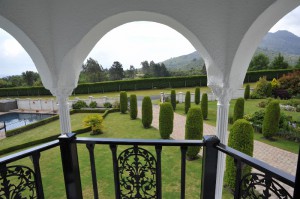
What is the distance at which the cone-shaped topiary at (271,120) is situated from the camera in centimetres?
693

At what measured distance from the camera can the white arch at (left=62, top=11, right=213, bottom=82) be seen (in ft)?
7.16

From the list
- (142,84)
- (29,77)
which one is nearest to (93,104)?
(142,84)

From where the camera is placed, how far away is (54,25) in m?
2.32

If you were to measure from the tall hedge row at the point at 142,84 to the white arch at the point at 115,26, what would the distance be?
19.5 metres

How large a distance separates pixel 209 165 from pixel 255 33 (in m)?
1.66

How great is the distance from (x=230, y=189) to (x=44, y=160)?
566 cm

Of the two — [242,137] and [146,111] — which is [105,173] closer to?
[242,137]

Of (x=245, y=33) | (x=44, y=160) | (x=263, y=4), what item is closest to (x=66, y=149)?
(x=245, y=33)

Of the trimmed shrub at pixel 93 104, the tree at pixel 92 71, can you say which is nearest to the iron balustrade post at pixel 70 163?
the trimmed shrub at pixel 93 104

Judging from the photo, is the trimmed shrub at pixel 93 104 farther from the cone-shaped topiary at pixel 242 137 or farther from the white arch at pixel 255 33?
the white arch at pixel 255 33

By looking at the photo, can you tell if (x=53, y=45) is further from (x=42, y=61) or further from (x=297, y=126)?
(x=297, y=126)

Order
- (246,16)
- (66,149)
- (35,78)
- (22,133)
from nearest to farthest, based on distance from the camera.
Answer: (66,149) → (246,16) → (22,133) → (35,78)

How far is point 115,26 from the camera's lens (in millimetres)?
2480

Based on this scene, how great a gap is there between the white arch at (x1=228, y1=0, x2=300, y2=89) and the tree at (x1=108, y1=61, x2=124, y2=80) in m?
30.7
